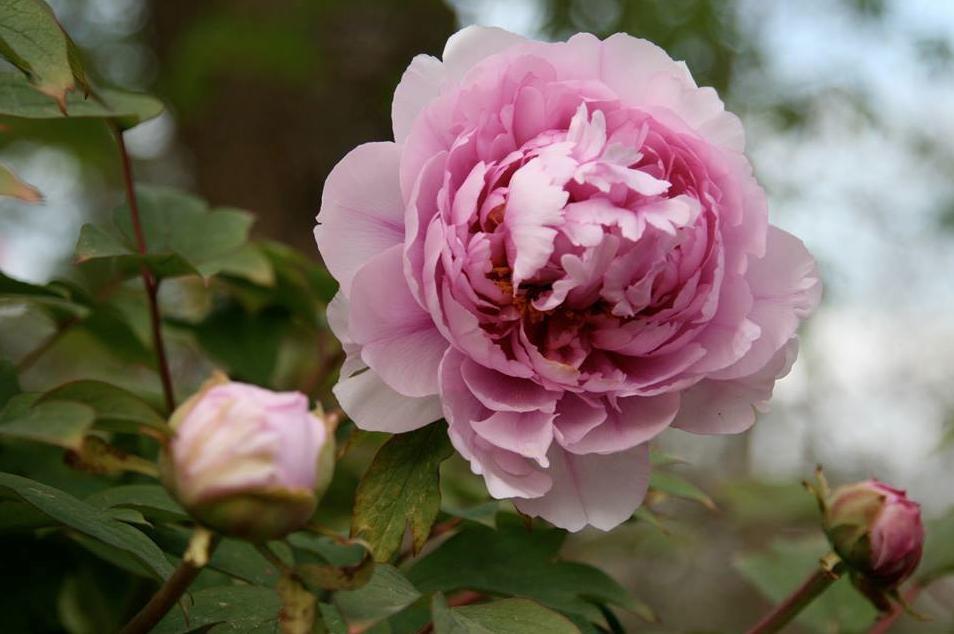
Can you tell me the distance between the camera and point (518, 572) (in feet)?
2.05

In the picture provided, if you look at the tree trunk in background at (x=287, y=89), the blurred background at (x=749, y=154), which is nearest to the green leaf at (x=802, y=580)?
the blurred background at (x=749, y=154)

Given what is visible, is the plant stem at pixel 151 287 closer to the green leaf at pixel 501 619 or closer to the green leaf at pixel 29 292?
the green leaf at pixel 29 292

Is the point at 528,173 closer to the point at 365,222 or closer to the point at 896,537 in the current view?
the point at 365,222

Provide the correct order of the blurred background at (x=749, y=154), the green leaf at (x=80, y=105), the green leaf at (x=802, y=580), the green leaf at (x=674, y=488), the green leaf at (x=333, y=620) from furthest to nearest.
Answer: the blurred background at (x=749, y=154) < the green leaf at (x=802, y=580) < the green leaf at (x=674, y=488) < the green leaf at (x=80, y=105) < the green leaf at (x=333, y=620)

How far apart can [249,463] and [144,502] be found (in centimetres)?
19

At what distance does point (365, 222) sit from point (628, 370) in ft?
0.51

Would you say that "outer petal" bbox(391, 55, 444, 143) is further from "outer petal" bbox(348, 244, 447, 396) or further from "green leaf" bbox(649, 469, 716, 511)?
"green leaf" bbox(649, 469, 716, 511)

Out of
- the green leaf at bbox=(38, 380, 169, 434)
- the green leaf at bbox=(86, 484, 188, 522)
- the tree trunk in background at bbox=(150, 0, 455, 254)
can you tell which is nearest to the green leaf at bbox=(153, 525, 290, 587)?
the green leaf at bbox=(86, 484, 188, 522)

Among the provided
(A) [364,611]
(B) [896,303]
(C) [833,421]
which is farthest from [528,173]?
(B) [896,303]

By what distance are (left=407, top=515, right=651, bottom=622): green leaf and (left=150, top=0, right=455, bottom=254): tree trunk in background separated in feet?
4.52

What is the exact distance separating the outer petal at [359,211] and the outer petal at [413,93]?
0.05 ft

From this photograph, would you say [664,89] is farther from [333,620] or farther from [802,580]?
[802,580]

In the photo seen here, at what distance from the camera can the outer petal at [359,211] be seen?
20.2 inches

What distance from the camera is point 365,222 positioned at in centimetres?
52
